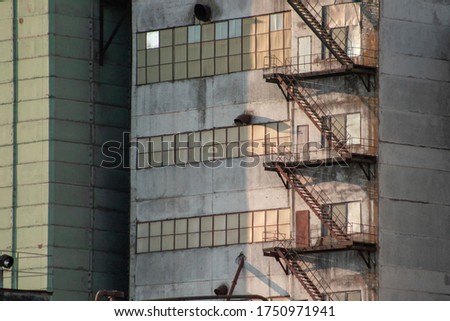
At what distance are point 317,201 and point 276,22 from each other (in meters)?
10.6

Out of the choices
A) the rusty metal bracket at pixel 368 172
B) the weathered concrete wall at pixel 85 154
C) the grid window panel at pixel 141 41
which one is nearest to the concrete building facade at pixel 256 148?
the rusty metal bracket at pixel 368 172

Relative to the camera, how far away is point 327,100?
122625mm

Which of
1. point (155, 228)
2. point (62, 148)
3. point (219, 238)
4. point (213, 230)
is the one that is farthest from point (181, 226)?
point (62, 148)

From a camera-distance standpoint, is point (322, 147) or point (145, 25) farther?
point (145, 25)

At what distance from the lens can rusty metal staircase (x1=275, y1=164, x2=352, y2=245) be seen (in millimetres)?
120500

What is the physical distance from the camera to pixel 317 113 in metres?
123

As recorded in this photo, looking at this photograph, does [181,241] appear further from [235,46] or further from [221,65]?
[235,46]

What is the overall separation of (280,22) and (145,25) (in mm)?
9455

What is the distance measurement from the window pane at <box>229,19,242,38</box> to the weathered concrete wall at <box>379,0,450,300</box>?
28.8 feet

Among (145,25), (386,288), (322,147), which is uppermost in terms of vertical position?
(145,25)

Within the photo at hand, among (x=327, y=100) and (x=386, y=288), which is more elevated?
(x=327, y=100)

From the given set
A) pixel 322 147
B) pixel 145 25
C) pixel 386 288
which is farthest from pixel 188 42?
pixel 386 288

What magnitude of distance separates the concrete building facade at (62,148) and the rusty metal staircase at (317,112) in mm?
14051

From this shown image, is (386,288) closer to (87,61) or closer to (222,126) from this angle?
(222,126)
